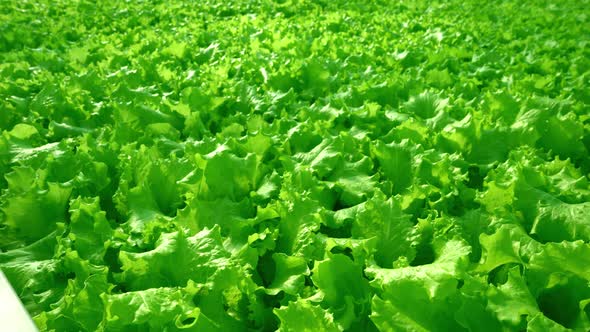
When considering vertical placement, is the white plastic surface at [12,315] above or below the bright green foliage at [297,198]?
above

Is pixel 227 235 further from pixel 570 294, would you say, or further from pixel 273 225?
pixel 570 294

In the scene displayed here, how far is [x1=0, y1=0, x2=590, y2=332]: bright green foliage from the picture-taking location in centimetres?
209

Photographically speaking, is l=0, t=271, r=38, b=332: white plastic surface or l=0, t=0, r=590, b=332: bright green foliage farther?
l=0, t=0, r=590, b=332: bright green foliage

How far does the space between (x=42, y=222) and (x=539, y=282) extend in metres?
2.39

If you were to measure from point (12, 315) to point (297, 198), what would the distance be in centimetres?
134

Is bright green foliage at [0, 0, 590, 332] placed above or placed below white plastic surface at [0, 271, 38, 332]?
below

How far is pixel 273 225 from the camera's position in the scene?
2818 millimetres

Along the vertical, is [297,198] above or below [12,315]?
below

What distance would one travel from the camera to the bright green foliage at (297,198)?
2.09m

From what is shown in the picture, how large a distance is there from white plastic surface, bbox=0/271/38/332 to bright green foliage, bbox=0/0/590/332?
0.29 meters

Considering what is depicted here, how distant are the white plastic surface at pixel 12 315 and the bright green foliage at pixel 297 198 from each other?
292mm

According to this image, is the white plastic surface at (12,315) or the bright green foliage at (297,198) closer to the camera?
the white plastic surface at (12,315)

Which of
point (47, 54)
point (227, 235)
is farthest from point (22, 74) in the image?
point (227, 235)

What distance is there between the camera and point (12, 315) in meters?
1.75
